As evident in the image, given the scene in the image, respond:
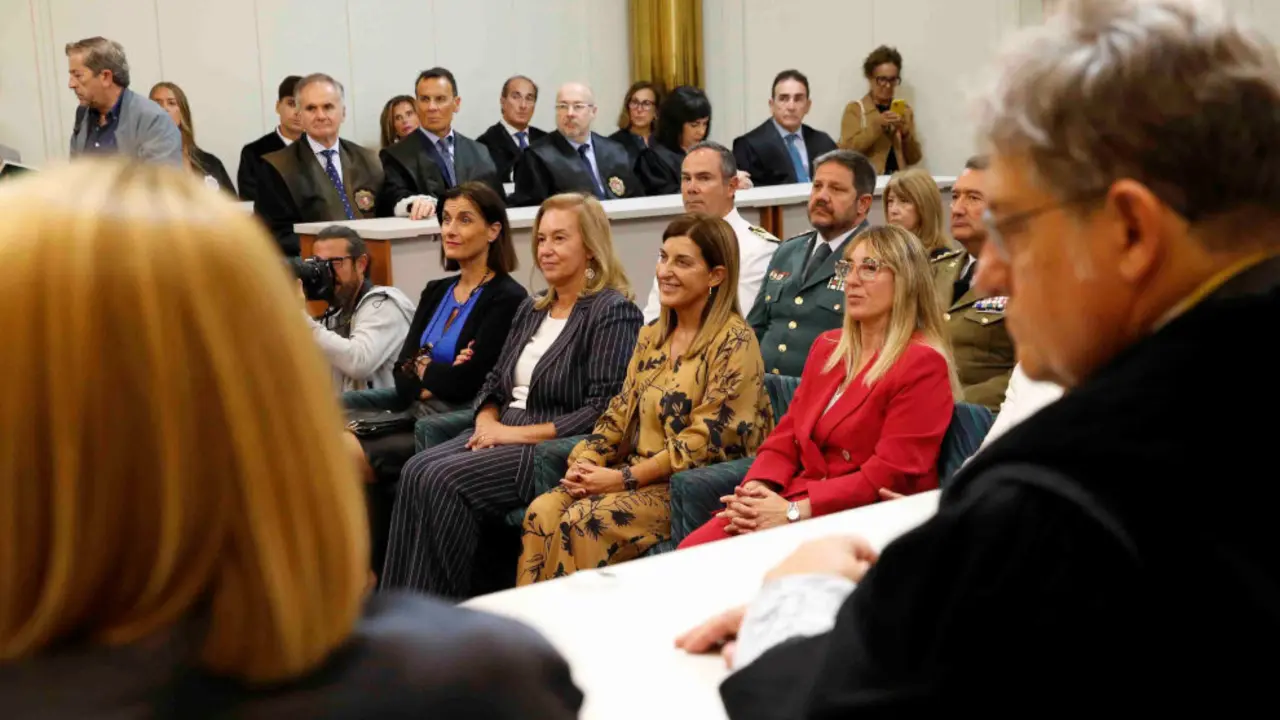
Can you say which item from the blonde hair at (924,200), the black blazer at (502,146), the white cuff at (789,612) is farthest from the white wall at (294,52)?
the white cuff at (789,612)

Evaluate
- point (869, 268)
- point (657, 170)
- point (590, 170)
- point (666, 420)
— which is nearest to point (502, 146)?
point (590, 170)

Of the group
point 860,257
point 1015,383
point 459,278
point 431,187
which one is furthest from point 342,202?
point 1015,383

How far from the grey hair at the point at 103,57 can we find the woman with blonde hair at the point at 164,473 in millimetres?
5562

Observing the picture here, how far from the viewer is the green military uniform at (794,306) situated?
13.0 feet

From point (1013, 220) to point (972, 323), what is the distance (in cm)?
272

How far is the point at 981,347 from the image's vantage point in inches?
142

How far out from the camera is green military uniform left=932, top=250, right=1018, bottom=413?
3.49m

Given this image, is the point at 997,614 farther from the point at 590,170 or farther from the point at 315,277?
the point at 590,170

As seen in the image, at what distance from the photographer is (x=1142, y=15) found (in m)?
0.88

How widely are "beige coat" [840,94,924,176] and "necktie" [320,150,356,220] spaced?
3580mm

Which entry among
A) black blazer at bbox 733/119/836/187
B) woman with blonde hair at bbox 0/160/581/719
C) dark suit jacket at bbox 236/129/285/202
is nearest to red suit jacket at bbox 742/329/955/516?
woman with blonde hair at bbox 0/160/581/719

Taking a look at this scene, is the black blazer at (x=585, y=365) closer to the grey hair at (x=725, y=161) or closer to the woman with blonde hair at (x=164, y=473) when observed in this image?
the grey hair at (x=725, y=161)

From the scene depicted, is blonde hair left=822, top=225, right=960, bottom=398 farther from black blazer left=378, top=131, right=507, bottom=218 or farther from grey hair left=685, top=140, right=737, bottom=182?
black blazer left=378, top=131, right=507, bottom=218

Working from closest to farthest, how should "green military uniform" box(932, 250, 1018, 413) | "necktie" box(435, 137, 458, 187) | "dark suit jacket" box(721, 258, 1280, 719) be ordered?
1. "dark suit jacket" box(721, 258, 1280, 719)
2. "green military uniform" box(932, 250, 1018, 413)
3. "necktie" box(435, 137, 458, 187)
